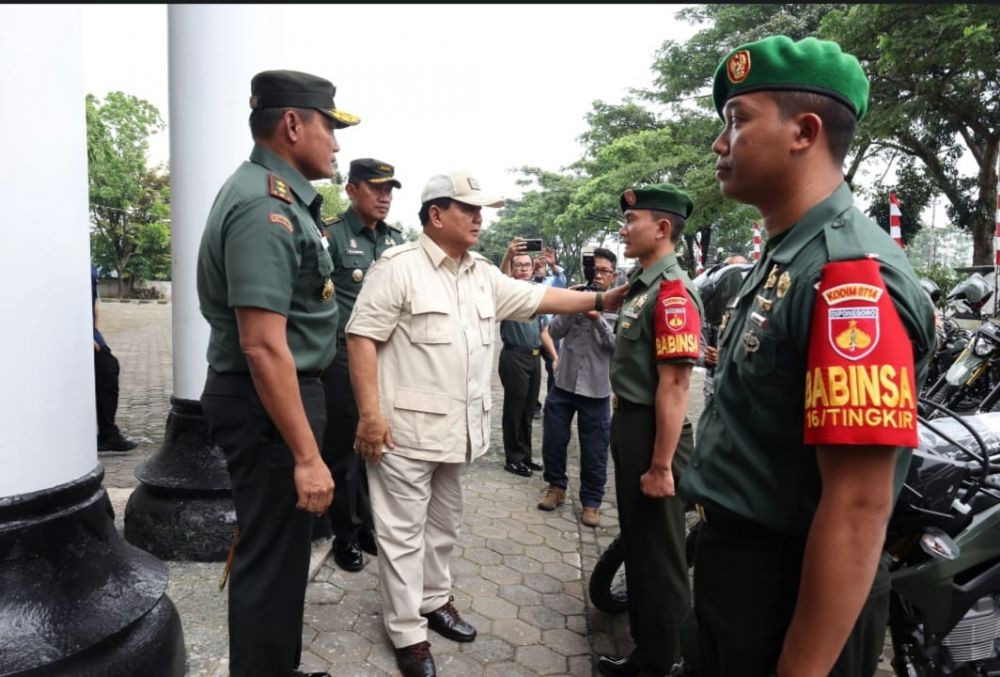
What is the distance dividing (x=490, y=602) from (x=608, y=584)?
1.85 feet

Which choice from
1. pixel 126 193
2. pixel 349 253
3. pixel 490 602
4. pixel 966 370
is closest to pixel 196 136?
pixel 349 253

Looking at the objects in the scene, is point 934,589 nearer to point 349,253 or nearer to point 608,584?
point 608,584

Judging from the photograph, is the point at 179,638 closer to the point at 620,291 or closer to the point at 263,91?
the point at 263,91

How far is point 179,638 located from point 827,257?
2278 mm

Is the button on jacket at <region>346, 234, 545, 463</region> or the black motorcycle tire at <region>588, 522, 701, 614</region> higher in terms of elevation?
the button on jacket at <region>346, 234, 545, 463</region>

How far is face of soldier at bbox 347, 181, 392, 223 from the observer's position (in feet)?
13.2

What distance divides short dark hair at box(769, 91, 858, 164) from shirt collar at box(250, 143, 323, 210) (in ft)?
4.63

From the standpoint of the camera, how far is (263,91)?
7.11 feet

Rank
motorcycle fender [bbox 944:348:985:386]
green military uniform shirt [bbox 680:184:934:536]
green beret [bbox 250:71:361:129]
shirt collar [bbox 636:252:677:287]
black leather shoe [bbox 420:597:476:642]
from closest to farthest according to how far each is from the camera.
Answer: green military uniform shirt [bbox 680:184:934:536] → green beret [bbox 250:71:361:129] → shirt collar [bbox 636:252:677:287] → black leather shoe [bbox 420:597:476:642] → motorcycle fender [bbox 944:348:985:386]

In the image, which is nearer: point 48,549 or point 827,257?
point 827,257

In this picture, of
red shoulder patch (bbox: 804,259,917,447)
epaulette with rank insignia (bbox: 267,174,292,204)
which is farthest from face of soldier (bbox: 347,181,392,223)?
red shoulder patch (bbox: 804,259,917,447)

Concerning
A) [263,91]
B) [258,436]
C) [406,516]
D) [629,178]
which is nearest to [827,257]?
[258,436]

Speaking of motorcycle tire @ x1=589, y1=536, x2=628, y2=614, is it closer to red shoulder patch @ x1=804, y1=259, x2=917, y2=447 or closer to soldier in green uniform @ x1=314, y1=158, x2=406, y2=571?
soldier in green uniform @ x1=314, y1=158, x2=406, y2=571

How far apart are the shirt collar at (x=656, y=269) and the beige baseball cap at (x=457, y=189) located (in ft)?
2.25
